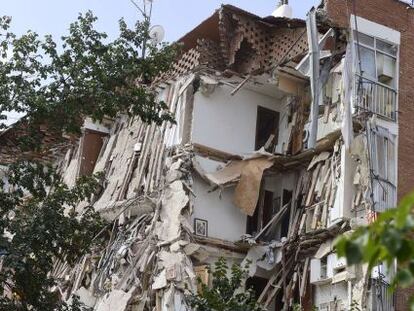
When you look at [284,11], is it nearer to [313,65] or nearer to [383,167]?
[313,65]

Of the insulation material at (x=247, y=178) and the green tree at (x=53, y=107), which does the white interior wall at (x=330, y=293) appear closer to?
the insulation material at (x=247, y=178)

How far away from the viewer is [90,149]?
22.1 meters

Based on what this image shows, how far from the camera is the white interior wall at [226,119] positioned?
18.3 m

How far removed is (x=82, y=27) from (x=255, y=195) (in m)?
6.79

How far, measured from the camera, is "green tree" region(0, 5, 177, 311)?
40.1 feet

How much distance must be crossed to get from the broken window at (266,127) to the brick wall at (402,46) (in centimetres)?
328

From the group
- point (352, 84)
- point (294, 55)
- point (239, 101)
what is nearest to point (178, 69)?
point (239, 101)

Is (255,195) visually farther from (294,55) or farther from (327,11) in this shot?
(327,11)

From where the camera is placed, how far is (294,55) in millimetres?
17531

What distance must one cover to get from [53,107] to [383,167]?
7.35 m

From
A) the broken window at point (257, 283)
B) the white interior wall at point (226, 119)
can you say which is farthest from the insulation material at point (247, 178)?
the broken window at point (257, 283)

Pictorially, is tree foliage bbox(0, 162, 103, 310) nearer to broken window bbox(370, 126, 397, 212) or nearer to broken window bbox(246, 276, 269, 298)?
broken window bbox(246, 276, 269, 298)

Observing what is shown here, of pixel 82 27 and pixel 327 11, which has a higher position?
pixel 327 11

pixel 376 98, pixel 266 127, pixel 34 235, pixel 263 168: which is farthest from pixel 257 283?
pixel 34 235
